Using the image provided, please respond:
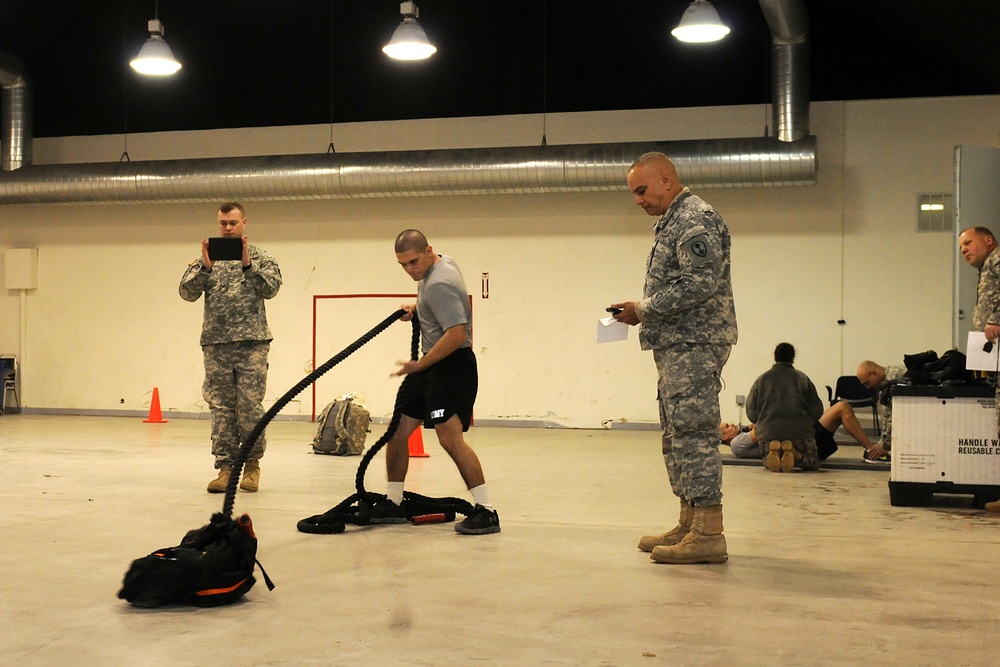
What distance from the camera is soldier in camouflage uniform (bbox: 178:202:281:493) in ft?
21.1

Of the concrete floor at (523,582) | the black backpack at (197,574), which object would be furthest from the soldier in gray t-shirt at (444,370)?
the black backpack at (197,574)

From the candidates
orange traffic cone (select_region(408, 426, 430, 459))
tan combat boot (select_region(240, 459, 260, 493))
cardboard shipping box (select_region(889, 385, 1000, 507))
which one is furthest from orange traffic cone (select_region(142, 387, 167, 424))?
cardboard shipping box (select_region(889, 385, 1000, 507))

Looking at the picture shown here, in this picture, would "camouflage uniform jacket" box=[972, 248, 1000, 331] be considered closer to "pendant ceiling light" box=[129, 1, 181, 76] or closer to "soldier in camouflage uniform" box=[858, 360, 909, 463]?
"soldier in camouflage uniform" box=[858, 360, 909, 463]

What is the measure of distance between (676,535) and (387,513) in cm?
158

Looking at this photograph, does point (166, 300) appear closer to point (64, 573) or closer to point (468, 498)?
point (468, 498)

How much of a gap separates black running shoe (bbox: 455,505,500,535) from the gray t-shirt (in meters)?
0.83

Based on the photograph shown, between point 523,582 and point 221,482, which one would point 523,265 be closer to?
point 221,482

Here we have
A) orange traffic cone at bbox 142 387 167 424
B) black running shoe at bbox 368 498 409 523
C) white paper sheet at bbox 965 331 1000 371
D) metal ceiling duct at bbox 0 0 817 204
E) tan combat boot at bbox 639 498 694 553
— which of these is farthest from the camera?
orange traffic cone at bbox 142 387 167 424

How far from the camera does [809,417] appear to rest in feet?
26.4

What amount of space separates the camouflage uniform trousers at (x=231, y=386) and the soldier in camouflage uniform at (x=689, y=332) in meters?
2.94

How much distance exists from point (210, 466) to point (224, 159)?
509 cm

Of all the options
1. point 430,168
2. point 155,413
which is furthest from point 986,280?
point 155,413

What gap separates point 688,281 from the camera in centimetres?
418

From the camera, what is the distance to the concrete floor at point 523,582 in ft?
10.2
